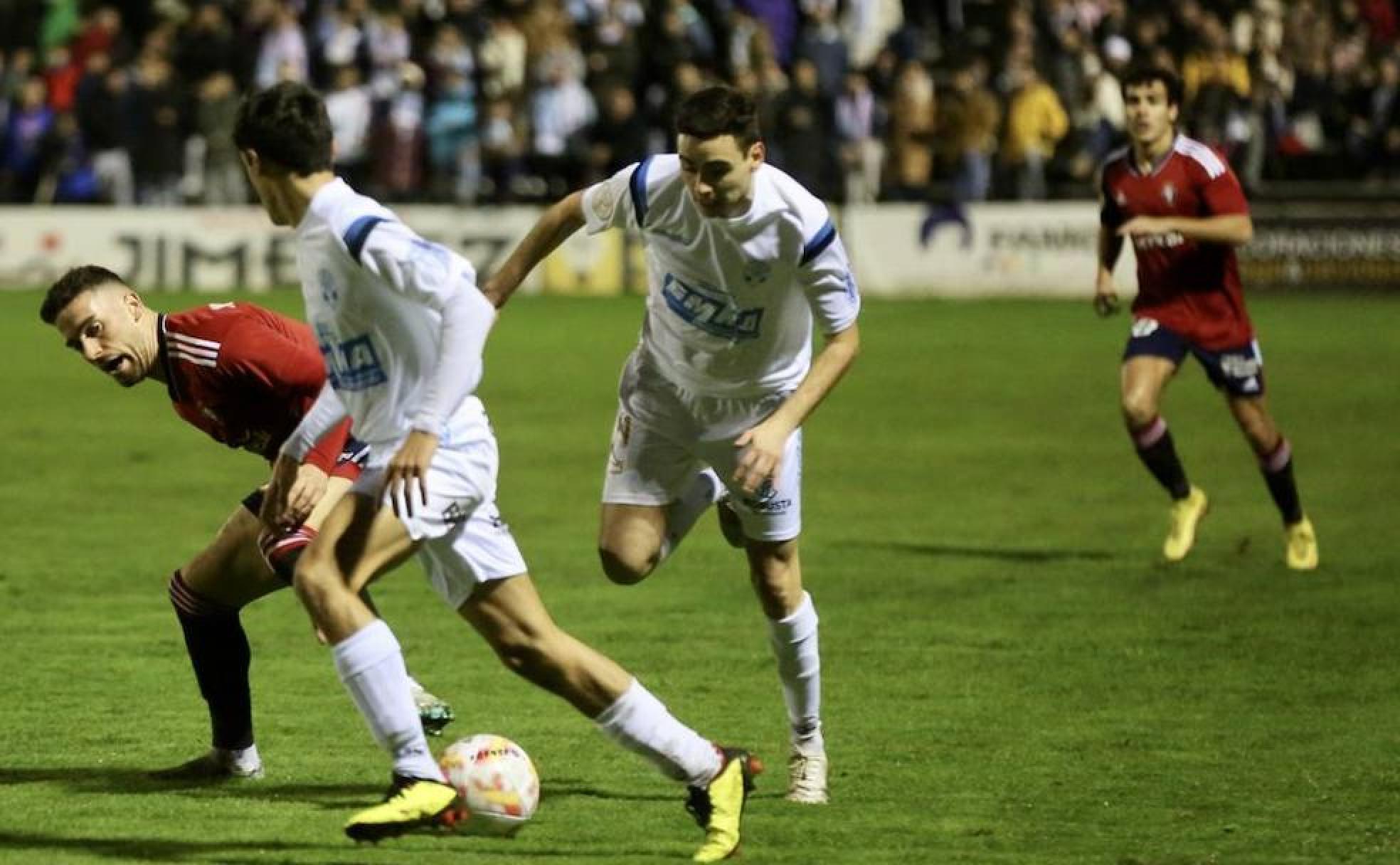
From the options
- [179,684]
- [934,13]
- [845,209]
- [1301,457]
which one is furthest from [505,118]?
[179,684]

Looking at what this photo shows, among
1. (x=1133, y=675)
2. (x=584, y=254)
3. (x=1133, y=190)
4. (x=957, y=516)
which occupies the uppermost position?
(x=1133, y=190)

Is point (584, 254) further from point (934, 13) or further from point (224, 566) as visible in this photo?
point (224, 566)

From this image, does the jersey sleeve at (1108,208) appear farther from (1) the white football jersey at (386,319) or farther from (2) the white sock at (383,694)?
(2) the white sock at (383,694)

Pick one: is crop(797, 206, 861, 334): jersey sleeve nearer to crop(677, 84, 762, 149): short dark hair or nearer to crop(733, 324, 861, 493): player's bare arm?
crop(733, 324, 861, 493): player's bare arm

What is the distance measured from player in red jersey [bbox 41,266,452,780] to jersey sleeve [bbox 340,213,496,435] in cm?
83

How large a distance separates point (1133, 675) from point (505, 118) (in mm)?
18779

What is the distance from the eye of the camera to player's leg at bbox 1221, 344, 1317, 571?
11562mm

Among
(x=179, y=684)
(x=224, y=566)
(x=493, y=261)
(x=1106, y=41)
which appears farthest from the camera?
(x=1106, y=41)

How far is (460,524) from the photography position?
6.12 metres

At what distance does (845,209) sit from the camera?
26.2 m

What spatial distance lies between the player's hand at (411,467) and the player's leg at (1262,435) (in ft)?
21.2

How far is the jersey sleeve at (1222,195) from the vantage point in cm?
1135

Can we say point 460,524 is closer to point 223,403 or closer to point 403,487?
point 403,487

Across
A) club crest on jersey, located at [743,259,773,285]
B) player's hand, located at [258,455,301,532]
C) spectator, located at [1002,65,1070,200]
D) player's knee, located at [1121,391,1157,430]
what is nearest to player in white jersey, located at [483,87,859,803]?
club crest on jersey, located at [743,259,773,285]
